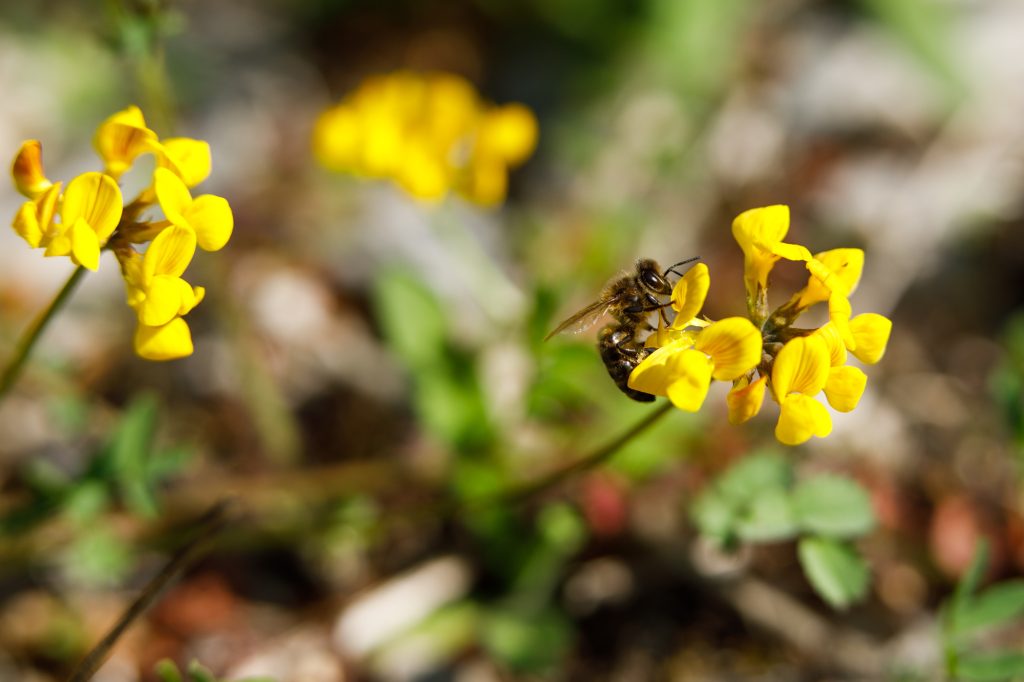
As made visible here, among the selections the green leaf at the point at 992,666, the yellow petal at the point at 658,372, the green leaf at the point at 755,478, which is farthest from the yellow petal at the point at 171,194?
the green leaf at the point at 992,666

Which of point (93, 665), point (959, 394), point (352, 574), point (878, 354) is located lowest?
point (93, 665)

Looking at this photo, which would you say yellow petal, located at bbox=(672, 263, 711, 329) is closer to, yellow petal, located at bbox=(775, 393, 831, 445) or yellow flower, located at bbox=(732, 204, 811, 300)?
yellow flower, located at bbox=(732, 204, 811, 300)

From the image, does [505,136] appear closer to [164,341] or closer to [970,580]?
[164,341]

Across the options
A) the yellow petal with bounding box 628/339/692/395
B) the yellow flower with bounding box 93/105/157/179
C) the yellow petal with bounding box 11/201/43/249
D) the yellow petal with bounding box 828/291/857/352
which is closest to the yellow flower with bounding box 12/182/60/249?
the yellow petal with bounding box 11/201/43/249

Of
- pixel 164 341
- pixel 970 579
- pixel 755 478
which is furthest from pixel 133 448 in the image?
pixel 970 579

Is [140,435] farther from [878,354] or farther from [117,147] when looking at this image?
[878,354]

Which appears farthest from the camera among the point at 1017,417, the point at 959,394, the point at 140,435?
the point at 959,394

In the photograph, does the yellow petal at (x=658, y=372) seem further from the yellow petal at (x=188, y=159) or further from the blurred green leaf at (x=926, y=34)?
the blurred green leaf at (x=926, y=34)

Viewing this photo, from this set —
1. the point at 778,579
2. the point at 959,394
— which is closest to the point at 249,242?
the point at 778,579
